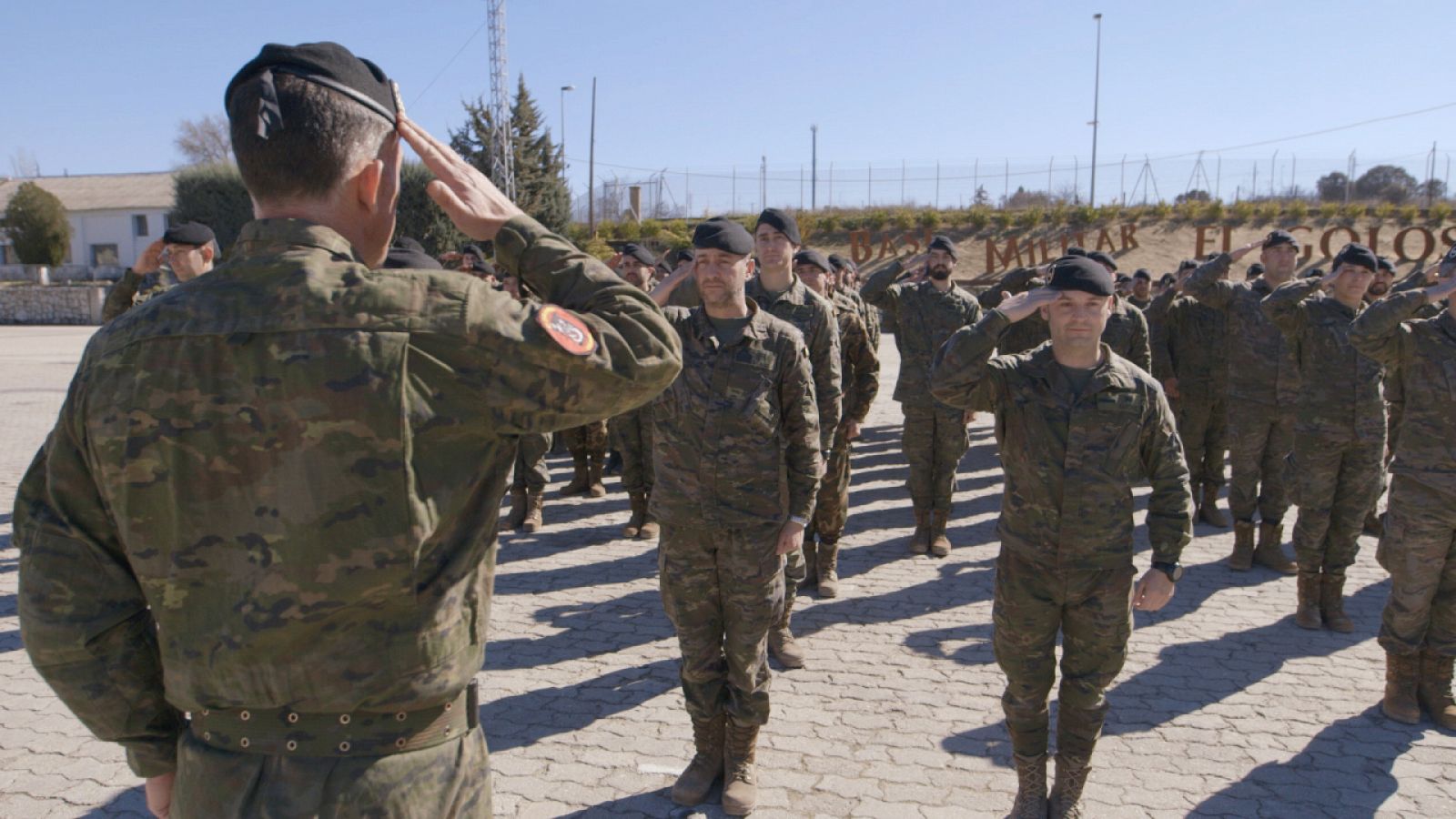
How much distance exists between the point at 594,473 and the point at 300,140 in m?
7.98

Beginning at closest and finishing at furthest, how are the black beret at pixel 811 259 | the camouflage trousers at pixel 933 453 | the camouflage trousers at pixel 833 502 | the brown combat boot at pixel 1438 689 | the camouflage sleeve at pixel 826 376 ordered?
the brown combat boot at pixel 1438 689 → the camouflage sleeve at pixel 826 376 → the camouflage trousers at pixel 833 502 → the camouflage trousers at pixel 933 453 → the black beret at pixel 811 259

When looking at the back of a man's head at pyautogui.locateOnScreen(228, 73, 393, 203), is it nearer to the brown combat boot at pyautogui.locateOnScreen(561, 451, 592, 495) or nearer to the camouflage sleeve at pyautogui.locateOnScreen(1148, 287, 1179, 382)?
the brown combat boot at pyautogui.locateOnScreen(561, 451, 592, 495)

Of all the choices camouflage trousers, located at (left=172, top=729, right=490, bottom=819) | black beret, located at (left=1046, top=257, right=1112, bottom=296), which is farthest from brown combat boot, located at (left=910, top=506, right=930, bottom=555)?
camouflage trousers, located at (left=172, top=729, right=490, bottom=819)

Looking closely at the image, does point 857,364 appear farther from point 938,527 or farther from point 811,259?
point 938,527

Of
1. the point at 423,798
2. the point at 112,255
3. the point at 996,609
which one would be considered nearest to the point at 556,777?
the point at 996,609

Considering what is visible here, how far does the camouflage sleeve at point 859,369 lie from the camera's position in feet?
22.5

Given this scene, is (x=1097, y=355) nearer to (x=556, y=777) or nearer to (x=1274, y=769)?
(x=1274, y=769)

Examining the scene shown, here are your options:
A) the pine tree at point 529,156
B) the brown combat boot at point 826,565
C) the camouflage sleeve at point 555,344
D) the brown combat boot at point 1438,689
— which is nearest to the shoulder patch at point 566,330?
the camouflage sleeve at point 555,344

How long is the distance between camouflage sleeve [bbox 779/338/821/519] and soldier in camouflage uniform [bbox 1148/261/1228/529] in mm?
5576

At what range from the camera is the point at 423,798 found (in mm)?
1803

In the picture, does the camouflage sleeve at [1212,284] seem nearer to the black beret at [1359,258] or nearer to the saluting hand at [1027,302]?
the black beret at [1359,258]

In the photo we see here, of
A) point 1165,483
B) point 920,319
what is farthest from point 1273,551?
point 1165,483

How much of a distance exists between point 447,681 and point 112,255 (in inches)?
2635

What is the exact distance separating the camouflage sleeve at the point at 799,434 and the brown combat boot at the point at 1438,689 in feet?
10.4
